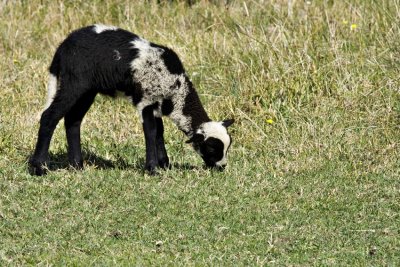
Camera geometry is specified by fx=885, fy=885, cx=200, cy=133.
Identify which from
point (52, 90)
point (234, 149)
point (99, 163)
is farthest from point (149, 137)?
point (234, 149)

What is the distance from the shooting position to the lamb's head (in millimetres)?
8109

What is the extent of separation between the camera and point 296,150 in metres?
8.49

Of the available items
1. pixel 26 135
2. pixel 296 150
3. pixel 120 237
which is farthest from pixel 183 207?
pixel 26 135

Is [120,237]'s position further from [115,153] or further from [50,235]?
[115,153]

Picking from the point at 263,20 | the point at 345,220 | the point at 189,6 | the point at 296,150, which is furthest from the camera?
the point at 189,6

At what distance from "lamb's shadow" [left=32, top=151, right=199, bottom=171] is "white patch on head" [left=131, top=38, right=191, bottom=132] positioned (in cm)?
55

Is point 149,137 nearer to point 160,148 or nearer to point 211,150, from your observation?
point 160,148

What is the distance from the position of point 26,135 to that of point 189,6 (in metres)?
4.65

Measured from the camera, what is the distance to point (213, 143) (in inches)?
319

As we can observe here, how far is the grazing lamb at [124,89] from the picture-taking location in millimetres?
7832

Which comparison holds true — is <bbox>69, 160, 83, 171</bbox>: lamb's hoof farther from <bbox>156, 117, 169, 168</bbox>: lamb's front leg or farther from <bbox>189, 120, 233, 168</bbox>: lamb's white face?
<bbox>189, 120, 233, 168</bbox>: lamb's white face

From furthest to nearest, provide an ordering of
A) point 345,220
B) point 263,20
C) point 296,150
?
1. point 263,20
2. point 296,150
3. point 345,220

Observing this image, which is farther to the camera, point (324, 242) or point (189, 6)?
point (189, 6)

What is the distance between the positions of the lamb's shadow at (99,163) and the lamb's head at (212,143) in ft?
0.74
